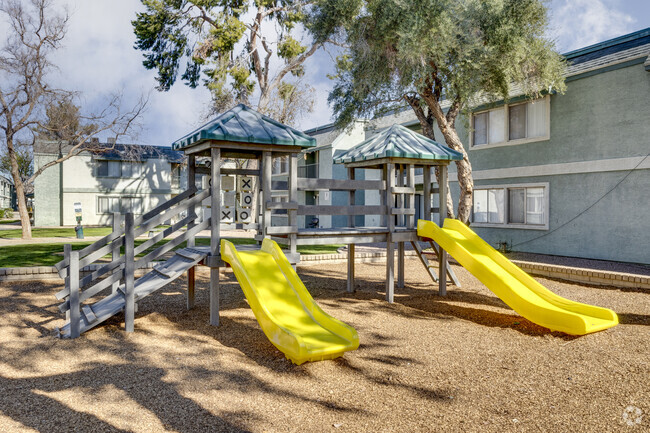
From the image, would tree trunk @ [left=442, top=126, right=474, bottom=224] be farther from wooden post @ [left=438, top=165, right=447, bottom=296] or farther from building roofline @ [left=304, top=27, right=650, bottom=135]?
building roofline @ [left=304, top=27, right=650, bottom=135]

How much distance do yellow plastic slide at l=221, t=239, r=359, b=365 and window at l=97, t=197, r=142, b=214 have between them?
33.8m

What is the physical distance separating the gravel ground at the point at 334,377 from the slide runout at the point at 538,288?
1.10 feet

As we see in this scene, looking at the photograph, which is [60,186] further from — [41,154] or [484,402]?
[484,402]

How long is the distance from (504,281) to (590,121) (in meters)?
10.6

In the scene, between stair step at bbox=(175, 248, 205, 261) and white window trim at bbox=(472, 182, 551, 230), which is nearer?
stair step at bbox=(175, 248, 205, 261)

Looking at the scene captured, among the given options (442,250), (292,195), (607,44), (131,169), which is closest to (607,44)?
(607,44)

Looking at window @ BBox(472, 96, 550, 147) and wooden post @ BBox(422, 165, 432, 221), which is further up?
window @ BBox(472, 96, 550, 147)

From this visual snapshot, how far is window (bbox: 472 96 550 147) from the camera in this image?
16.9m

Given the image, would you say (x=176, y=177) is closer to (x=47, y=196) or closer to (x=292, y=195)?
(x=47, y=196)

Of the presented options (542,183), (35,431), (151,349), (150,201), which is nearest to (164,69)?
(150,201)

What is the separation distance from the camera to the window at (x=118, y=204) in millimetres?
37500

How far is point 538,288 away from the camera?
772 cm

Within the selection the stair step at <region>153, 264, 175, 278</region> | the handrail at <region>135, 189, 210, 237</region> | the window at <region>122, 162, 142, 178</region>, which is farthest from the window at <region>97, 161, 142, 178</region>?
A: the handrail at <region>135, 189, 210, 237</region>

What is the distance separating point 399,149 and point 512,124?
10653mm
